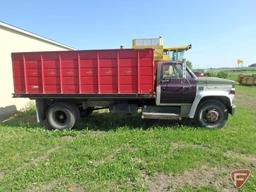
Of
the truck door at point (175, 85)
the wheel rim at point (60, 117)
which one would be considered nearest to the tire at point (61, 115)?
the wheel rim at point (60, 117)

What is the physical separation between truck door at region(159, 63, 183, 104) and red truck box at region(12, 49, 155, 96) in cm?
37

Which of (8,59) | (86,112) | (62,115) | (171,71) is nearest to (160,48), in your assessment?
(171,71)

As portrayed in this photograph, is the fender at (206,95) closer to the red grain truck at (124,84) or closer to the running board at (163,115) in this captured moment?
the red grain truck at (124,84)

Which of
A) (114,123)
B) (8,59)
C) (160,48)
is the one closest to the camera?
(114,123)

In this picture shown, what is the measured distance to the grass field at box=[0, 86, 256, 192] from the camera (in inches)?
158

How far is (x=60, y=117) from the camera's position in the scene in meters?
7.68

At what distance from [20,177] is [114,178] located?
5.57 ft

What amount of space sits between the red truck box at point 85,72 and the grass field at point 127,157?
1280 millimetres

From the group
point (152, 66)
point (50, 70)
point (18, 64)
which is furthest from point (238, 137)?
point (18, 64)

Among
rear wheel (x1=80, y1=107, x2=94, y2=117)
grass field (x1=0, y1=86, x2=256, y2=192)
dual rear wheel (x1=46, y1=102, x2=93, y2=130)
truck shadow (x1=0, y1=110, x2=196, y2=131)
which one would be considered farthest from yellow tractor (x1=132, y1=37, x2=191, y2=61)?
dual rear wheel (x1=46, y1=102, x2=93, y2=130)

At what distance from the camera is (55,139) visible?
6523mm

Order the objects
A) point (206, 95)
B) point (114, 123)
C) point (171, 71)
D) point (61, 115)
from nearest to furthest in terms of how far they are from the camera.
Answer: point (206, 95) < point (171, 71) < point (61, 115) < point (114, 123)

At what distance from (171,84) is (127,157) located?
296cm

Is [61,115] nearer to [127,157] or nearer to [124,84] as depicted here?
[124,84]
